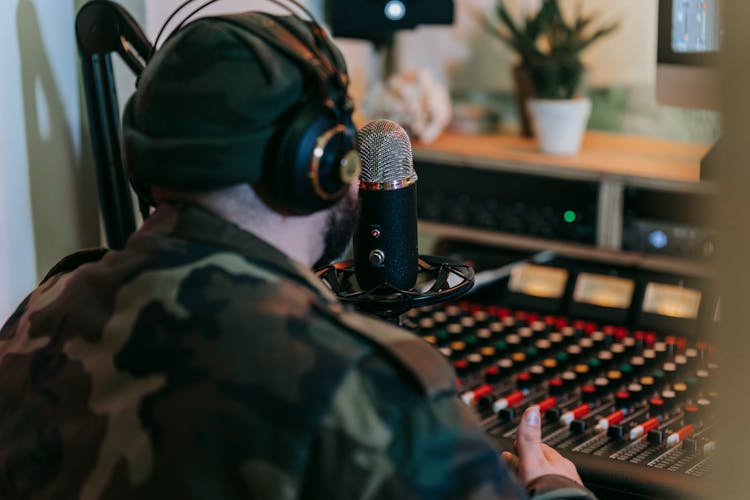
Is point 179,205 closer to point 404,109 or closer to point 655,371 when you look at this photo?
point 655,371

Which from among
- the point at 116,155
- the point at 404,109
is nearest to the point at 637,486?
the point at 116,155

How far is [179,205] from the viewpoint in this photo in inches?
44.5

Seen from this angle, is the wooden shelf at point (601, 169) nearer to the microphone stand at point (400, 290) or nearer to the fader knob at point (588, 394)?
the fader knob at point (588, 394)

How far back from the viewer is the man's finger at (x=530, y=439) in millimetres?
1325

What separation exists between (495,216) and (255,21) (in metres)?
1.60

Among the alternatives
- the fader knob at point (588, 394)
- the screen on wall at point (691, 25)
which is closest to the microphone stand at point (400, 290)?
the fader knob at point (588, 394)

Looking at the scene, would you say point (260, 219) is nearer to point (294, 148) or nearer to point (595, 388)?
point (294, 148)

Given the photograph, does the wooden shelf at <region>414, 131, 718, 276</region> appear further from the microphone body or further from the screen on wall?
the microphone body

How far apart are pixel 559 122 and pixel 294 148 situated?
1619 millimetres

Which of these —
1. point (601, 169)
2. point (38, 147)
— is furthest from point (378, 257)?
point (601, 169)

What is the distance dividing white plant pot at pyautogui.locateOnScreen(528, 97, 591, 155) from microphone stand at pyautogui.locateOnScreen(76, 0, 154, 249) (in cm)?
114

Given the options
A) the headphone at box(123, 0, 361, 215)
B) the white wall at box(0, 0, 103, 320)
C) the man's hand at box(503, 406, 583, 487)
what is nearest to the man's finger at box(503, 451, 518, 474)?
the man's hand at box(503, 406, 583, 487)

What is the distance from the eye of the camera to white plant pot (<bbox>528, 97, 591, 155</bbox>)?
259 centimetres

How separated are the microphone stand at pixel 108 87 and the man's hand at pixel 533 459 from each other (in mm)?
730
